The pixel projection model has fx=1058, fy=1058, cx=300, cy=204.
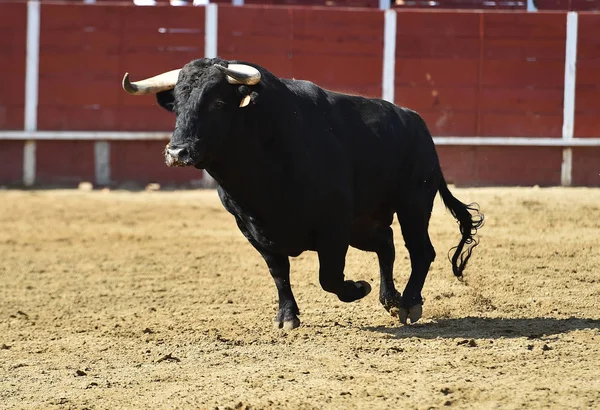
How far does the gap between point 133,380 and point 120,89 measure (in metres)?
7.59

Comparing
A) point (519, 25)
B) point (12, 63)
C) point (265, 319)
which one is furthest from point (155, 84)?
point (12, 63)

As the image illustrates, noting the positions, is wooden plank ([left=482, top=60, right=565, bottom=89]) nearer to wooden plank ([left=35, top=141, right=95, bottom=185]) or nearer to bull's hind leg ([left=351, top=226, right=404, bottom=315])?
wooden plank ([left=35, top=141, right=95, bottom=185])

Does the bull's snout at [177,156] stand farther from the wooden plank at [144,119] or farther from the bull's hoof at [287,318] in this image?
the wooden plank at [144,119]

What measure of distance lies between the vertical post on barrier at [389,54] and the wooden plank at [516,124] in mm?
1040

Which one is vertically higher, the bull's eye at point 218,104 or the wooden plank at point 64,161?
the bull's eye at point 218,104

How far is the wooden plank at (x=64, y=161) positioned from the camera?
464 inches

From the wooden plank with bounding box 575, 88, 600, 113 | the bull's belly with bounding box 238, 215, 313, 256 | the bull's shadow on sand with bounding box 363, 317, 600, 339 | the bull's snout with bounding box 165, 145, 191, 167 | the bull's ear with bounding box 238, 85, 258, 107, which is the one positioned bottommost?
the bull's shadow on sand with bounding box 363, 317, 600, 339

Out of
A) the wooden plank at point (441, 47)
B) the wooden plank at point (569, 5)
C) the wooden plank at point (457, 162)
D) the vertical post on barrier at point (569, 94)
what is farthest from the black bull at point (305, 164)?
the wooden plank at point (569, 5)

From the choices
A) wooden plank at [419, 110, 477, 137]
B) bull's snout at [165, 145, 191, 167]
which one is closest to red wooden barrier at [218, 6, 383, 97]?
wooden plank at [419, 110, 477, 137]

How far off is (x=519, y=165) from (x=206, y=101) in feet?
22.8

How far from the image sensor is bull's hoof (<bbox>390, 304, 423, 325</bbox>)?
562cm

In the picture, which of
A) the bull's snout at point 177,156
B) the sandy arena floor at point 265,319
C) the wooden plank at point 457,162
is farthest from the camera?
the wooden plank at point 457,162

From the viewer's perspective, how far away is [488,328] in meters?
5.32

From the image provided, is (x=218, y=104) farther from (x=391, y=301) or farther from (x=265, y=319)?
(x=391, y=301)
